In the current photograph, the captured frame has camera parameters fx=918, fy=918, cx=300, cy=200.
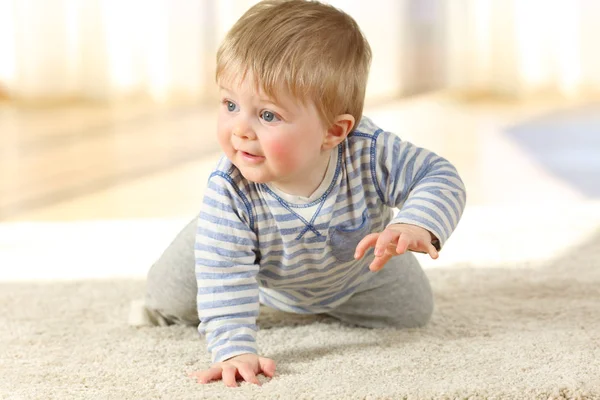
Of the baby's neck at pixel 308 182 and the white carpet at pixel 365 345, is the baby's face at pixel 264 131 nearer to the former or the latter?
the baby's neck at pixel 308 182

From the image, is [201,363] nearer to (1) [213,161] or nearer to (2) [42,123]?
(1) [213,161]

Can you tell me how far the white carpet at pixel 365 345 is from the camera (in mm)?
950

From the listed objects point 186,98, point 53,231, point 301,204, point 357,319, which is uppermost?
point 301,204

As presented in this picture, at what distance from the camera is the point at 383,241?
3.02 ft

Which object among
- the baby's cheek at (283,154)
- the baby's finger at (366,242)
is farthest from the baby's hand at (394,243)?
the baby's cheek at (283,154)

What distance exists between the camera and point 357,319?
121 cm

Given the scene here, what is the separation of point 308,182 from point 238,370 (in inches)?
9.1

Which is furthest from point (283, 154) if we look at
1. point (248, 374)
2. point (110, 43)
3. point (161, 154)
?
point (110, 43)

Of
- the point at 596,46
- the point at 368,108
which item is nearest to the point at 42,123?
the point at 368,108

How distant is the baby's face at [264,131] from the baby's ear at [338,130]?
0.08 feet

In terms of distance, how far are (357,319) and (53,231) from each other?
0.79 metres

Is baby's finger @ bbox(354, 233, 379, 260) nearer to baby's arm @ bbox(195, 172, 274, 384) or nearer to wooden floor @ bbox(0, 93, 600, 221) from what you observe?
baby's arm @ bbox(195, 172, 274, 384)

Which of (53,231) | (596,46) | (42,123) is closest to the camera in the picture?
(53,231)

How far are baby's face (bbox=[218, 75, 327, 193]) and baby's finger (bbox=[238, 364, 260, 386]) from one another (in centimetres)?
20
